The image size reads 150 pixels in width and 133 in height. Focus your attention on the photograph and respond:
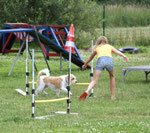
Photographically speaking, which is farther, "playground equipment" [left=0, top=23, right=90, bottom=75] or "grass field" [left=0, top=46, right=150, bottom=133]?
"playground equipment" [left=0, top=23, right=90, bottom=75]

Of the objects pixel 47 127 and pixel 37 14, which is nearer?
pixel 47 127

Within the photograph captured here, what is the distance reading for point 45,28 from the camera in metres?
20.1

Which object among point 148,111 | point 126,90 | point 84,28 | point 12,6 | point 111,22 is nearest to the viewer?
point 148,111

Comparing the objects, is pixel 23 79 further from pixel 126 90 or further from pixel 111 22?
pixel 111 22

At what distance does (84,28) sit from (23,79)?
554 inches

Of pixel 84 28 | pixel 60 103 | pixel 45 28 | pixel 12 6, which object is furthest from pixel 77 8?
pixel 60 103

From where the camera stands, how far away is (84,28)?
2781 cm

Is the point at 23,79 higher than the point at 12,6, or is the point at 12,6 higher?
the point at 12,6

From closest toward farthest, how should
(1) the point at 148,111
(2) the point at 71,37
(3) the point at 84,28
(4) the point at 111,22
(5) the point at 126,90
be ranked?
1. (1) the point at 148,111
2. (2) the point at 71,37
3. (5) the point at 126,90
4. (3) the point at 84,28
5. (4) the point at 111,22

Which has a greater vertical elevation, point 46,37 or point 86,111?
point 46,37

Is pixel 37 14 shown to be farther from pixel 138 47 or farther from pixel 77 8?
pixel 138 47

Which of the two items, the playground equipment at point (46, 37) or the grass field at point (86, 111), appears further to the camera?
the playground equipment at point (46, 37)

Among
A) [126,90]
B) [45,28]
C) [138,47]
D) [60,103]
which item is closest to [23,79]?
[126,90]

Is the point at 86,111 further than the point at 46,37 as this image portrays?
No
